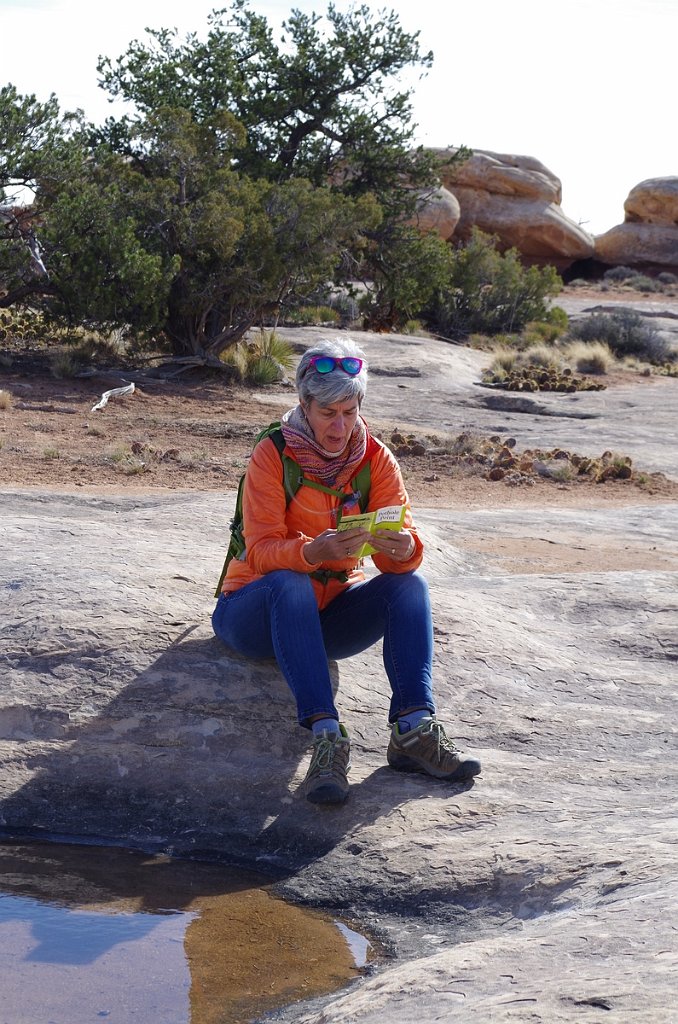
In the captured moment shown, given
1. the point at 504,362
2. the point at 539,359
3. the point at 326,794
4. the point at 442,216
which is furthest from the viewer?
the point at 442,216

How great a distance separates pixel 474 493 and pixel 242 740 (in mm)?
6522

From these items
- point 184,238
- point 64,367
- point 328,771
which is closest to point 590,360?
point 184,238

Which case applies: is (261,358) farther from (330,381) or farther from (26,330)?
(330,381)

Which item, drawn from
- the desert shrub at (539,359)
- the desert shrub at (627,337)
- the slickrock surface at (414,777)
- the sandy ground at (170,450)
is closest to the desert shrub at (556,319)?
the desert shrub at (627,337)

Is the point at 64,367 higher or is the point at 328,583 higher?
the point at 328,583

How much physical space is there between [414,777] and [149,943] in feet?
3.45

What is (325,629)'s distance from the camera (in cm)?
402

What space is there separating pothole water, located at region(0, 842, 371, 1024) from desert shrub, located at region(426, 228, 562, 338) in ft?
65.2

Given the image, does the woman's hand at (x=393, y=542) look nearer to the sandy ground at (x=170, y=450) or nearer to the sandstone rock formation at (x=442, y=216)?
the sandy ground at (x=170, y=450)

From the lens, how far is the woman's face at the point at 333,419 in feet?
12.3

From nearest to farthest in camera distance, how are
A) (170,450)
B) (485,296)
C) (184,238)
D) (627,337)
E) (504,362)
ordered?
(170,450) → (184,238) → (504,362) → (627,337) → (485,296)

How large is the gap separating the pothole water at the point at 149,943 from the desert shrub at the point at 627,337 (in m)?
19.7

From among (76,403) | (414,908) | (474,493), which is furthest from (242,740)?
(76,403)

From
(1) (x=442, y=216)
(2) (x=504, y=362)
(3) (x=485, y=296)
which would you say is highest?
(1) (x=442, y=216)
